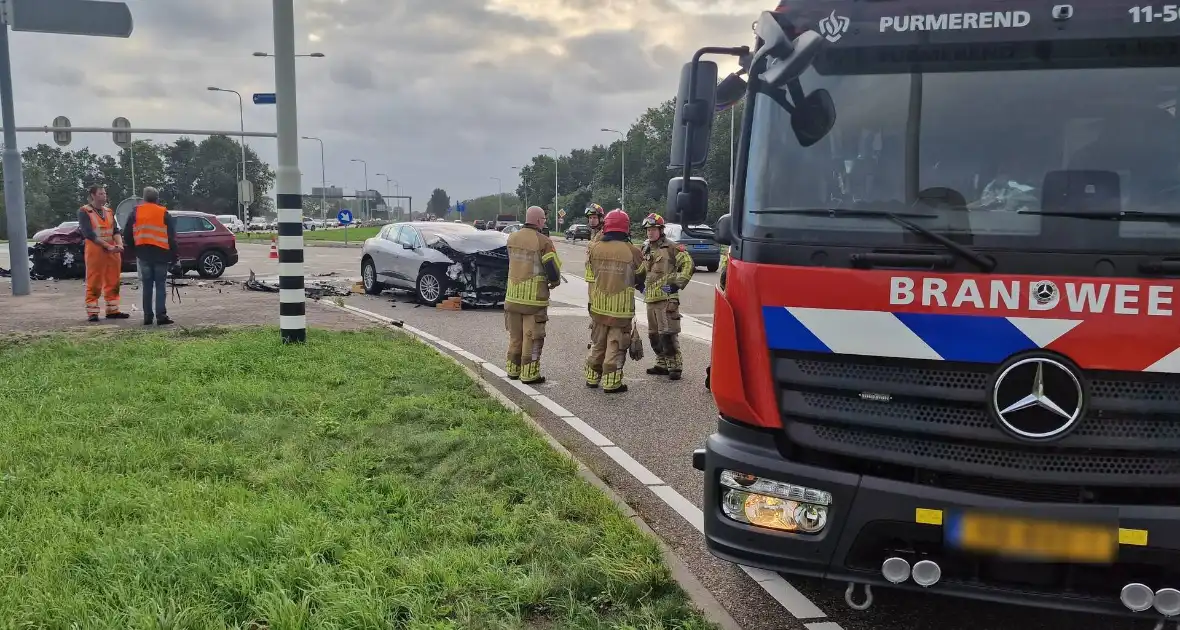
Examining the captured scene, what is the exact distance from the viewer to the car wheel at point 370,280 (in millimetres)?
17062

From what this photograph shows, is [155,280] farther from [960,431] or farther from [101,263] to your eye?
[960,431]

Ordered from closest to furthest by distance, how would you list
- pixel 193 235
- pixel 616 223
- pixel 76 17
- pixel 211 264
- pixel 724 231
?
pixel 724 231 → pixel 616 223 → pixel 76 17 → pixel 193 235 → pixel 211 264

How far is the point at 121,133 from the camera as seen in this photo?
94.6 feet

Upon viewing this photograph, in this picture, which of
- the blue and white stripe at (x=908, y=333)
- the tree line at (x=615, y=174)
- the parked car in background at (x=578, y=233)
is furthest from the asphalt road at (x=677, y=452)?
the parked car in background at (x=578, y=233)

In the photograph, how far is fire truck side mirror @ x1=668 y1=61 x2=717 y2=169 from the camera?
12.9ft

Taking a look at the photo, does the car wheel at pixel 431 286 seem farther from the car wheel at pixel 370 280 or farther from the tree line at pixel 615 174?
the tree line at pixel 615 174

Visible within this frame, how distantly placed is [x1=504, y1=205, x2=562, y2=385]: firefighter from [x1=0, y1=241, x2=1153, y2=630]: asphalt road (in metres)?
0.37

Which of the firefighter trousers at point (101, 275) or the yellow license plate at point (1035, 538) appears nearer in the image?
the yellow license plate at point (1035, 538)

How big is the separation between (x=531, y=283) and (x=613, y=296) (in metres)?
0.82

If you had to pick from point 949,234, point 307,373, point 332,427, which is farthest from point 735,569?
point 307,373

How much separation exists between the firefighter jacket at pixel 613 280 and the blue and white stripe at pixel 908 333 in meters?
4.93

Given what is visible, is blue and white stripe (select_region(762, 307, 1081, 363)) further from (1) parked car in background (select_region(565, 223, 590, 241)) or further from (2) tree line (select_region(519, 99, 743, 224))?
(1) parked car in background (select_region(565, 223, 590, 241))

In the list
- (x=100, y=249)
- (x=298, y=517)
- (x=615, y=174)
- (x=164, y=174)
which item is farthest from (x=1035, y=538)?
(x=164, y=174)

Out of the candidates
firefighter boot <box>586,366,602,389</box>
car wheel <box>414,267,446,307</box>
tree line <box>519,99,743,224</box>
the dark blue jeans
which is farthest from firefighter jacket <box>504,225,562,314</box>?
tree line <box>519,99,743,224</box>
